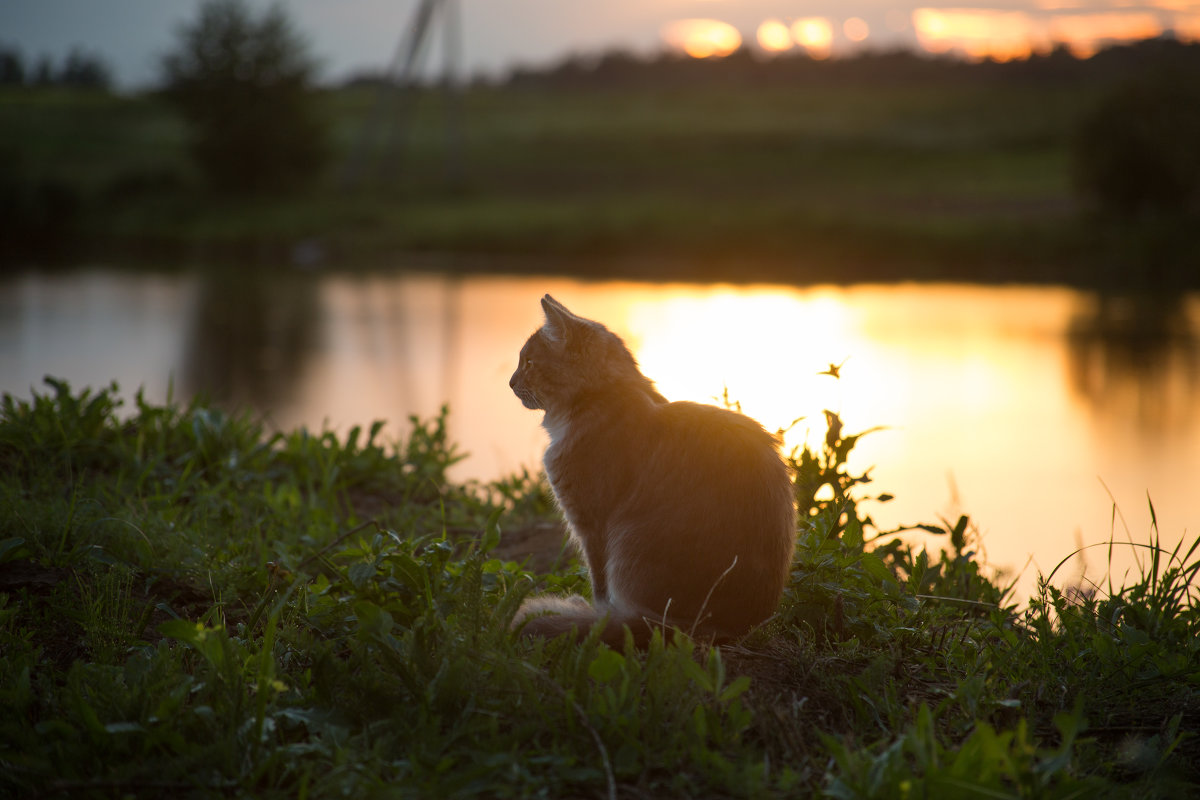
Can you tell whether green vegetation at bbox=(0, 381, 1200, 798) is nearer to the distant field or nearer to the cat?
the cat

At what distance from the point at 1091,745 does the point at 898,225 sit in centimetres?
1857

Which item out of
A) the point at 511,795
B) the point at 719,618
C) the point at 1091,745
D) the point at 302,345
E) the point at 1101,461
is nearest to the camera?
the point at 511,795

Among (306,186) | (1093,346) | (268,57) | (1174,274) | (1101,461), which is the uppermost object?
(268,57)

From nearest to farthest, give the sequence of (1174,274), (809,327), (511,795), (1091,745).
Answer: (511,795), (1091,745), (809,327), (1174,274)

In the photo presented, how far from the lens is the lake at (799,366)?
602cm

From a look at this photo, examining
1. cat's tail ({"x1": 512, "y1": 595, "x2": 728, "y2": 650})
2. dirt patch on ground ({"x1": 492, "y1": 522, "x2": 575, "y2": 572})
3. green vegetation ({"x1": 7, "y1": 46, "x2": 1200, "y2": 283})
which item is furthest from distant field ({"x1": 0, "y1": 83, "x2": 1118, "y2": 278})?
Answer: cat's tail ({"x1": 512, "y1": 595, "x2": 728, "y2": 650})

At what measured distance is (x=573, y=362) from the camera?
2.89 m

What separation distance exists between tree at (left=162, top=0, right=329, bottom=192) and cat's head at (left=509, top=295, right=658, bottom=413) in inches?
1117

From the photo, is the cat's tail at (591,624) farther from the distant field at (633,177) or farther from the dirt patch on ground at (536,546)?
the distant field at (633,177)

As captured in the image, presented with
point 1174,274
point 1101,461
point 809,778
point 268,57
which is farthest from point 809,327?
point 268,57

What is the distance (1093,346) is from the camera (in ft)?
36.4

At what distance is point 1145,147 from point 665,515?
1904 cm

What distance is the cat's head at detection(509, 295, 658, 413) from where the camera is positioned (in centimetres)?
284

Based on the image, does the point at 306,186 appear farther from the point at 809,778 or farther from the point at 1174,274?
the point at 809,778
